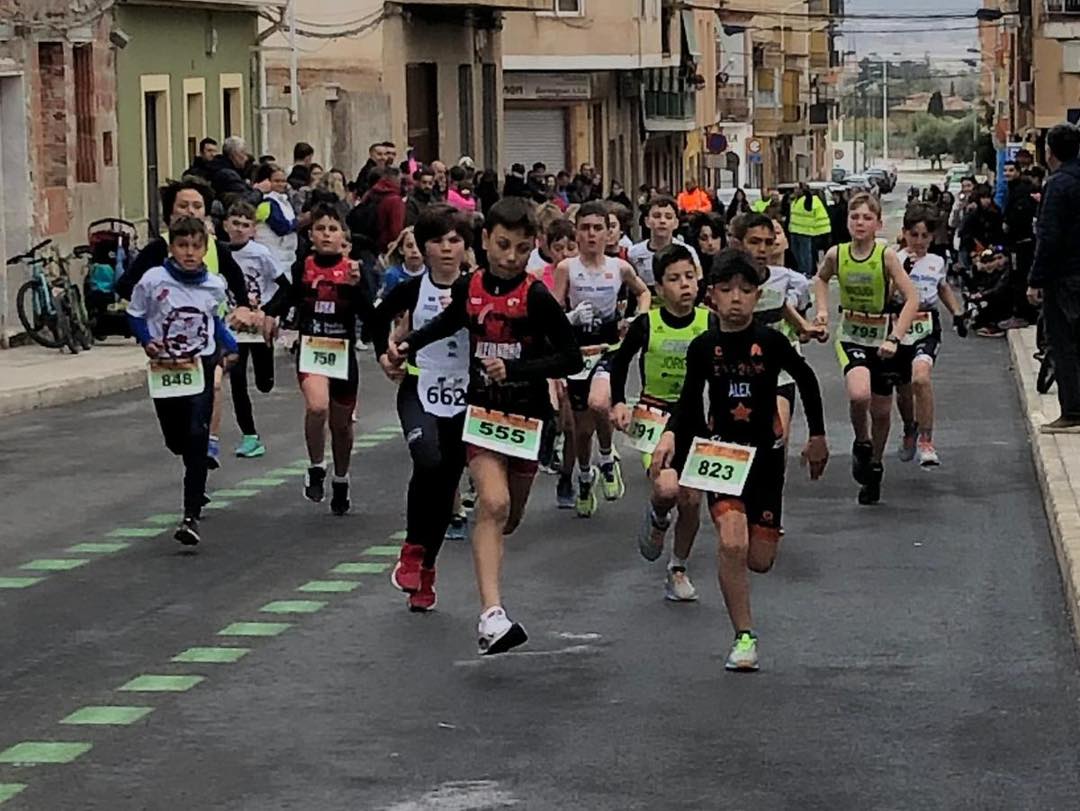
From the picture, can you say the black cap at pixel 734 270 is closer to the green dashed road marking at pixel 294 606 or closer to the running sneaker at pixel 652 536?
the running sneaker at pixel 652 536

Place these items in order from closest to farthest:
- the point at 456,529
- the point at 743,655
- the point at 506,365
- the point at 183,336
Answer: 1. the point at 743,655
2. the point at 506,365
3. the point at 456,529
4. the point at 183,336

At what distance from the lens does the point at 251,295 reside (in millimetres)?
16844

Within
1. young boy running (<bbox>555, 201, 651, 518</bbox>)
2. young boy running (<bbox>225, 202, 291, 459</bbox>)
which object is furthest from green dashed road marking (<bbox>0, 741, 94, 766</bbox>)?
young boy running (<bbox>225, 202, 291, 459</bbox>)

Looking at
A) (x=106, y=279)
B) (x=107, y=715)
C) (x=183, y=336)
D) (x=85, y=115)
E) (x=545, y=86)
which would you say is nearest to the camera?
(x=107, y=715)

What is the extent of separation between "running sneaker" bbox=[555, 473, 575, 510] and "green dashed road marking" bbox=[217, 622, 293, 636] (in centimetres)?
408

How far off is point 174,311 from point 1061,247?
5.92 meters

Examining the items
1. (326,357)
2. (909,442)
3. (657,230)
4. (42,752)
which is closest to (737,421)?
(42,752)

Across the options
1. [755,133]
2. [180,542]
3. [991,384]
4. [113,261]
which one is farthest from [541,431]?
[755,133]

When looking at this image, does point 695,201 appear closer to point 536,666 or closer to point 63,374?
point 63,374

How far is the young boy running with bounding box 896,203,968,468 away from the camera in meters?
16.2

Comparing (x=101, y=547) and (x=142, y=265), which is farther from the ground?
(x=142, y=265)

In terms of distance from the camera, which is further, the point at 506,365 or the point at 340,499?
the point at 340,499

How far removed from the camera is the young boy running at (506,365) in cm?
1058

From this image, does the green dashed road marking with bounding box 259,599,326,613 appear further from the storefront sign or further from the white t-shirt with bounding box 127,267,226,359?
the storefront sign
